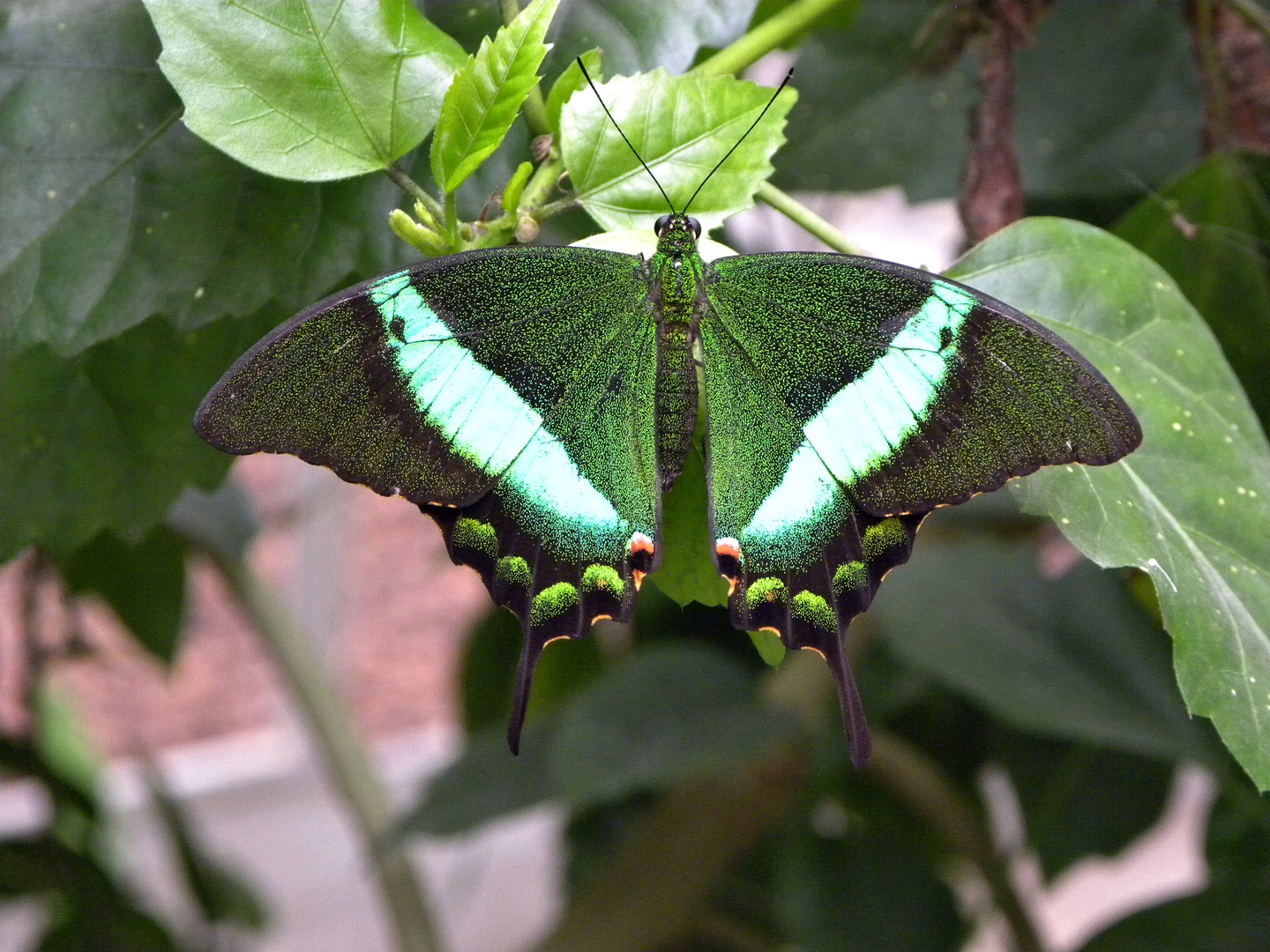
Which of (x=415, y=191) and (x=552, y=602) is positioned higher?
(x=415, y=191)

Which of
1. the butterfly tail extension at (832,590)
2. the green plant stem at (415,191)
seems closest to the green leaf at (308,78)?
the green plant stem at (415,191)

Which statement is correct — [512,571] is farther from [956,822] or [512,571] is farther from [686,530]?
[956,822]

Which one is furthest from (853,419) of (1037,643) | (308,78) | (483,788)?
(483,788)

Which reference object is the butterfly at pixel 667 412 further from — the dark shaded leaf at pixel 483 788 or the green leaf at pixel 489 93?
the dark shaded leaf at pixel 483 788

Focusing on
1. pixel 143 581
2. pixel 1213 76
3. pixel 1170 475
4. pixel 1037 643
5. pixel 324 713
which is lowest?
pixel 324 713

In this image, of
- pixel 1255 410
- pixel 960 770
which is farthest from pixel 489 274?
pixel 960 770
